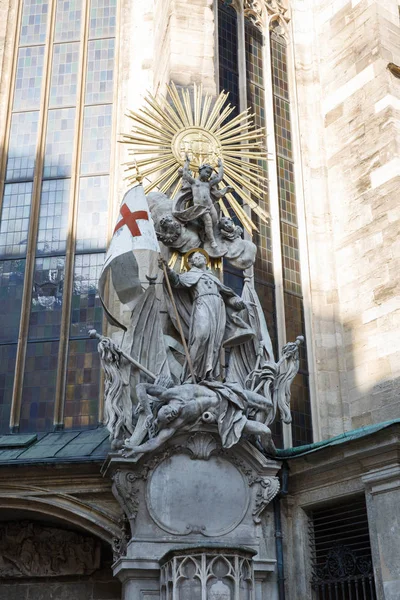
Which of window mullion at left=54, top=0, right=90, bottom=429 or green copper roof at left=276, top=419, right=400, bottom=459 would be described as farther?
window mullion at left=54, top=0, right=90, bottom=429

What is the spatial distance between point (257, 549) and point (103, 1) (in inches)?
393

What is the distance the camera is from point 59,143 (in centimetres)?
1348

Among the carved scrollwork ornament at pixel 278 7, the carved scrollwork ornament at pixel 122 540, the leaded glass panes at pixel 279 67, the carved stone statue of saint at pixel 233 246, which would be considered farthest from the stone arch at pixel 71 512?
the carved scrollwork ornament at pixel 278 7

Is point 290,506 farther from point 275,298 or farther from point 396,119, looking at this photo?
point 396,119

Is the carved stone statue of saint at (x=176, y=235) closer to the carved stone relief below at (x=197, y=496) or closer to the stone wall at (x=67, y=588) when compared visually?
the carved stone relief below at (x=197, y=496)

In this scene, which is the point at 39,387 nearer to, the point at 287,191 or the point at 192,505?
the point at 192,505

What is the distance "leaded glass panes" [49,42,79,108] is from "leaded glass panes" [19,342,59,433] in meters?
4.20

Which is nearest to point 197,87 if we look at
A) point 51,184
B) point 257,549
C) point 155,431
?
point 51,184

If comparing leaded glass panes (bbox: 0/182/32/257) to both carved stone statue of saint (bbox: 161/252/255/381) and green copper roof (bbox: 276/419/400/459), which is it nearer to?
carved stone statue of saint (bbox: 161/252/255/381)

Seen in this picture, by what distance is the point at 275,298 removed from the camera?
1320 centimetres

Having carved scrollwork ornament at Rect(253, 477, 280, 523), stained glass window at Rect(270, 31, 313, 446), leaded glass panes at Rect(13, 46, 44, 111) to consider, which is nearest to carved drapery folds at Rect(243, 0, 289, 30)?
stained glass window at Rect(270, 31, 313, 446)

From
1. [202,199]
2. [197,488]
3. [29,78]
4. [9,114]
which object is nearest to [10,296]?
[9,114]

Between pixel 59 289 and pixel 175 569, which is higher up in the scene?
pixel 59 289

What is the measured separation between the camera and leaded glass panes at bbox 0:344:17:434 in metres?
11.5
